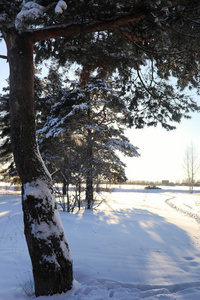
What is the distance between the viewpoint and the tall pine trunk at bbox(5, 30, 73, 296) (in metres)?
2.69

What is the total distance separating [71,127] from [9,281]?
31.5 feet

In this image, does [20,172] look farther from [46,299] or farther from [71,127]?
[71,127]

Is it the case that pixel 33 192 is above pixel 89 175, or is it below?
above

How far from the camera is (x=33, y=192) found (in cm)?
278

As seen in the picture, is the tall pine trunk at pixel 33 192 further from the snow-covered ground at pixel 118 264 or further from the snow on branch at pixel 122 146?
the snow on branch at pixel 122 146

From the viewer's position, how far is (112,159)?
1271 centimetres

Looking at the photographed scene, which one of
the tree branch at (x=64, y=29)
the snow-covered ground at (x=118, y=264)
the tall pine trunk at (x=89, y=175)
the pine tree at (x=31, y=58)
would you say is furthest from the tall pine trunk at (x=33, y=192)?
the tall pine trunk at (x=89, y=175)

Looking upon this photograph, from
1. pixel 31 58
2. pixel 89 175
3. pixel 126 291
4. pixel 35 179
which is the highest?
pixel 31 58

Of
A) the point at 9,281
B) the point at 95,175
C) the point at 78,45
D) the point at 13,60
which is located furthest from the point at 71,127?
the point at 9,281

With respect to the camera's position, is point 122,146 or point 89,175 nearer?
point 89,175

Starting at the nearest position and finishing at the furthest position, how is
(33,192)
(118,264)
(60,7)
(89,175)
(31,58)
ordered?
1. (60,7)
2. (33,192)
3. (31,58)
4. (118,264)
5. (89,175)

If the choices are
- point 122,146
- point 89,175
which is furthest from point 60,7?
point 122,146

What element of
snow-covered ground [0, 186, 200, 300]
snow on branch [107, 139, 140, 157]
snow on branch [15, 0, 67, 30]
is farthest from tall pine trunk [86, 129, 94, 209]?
snow on branch [15, 0, 67, 30]

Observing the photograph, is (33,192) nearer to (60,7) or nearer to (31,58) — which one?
(31,58)
